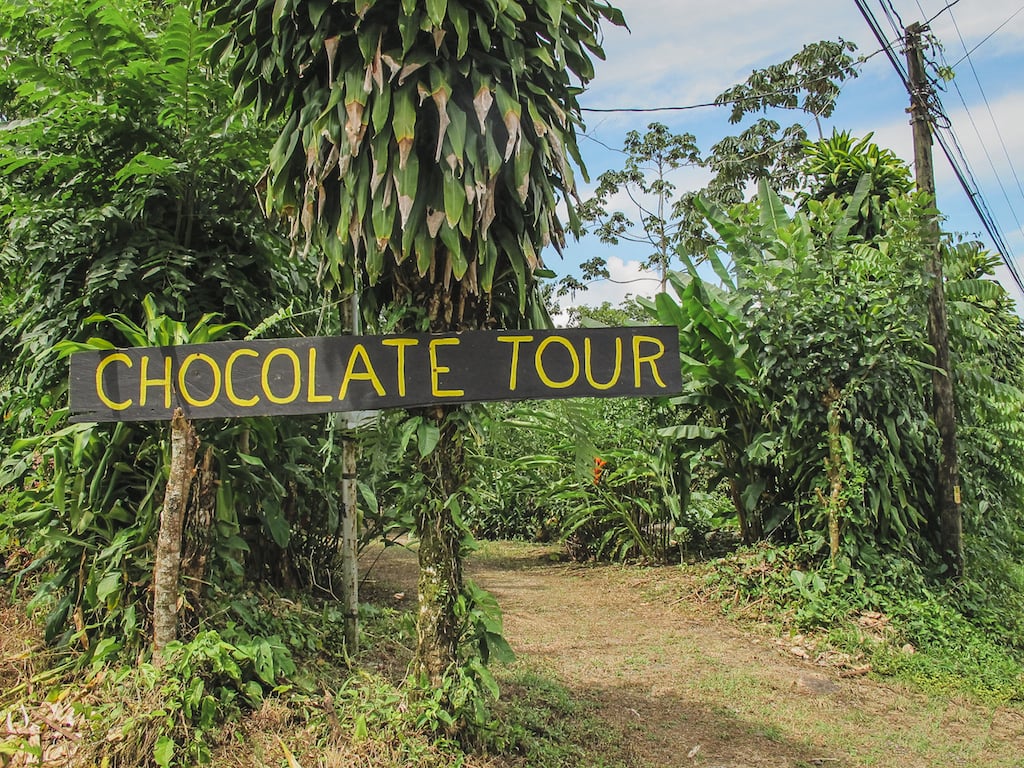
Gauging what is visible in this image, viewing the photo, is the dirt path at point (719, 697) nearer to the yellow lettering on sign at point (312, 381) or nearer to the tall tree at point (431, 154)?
the tall tree at point (431, 154)

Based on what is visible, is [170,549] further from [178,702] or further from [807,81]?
[807,81]

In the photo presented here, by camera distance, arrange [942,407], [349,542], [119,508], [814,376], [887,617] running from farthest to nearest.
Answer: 1. [942,407]
2. [814,376]
3. [887,617]
4. [349,542]
5. [119,508]

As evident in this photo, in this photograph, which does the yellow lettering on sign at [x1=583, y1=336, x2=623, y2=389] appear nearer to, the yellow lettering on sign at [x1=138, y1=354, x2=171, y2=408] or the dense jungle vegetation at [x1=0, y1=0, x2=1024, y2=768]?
the dense jungle vegetation at [x1=0, y1=0, x2=1024, y2=768]

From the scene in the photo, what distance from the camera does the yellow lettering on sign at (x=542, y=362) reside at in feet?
9.96

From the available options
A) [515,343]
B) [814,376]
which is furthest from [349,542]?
[814,376]

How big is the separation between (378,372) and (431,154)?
879 millimetres

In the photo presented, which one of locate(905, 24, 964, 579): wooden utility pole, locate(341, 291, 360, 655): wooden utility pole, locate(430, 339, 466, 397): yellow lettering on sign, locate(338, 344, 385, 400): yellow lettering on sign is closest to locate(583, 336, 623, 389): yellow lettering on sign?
locate(430, 339, 466, 397): yellow lettering on sign

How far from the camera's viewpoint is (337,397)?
3072mm

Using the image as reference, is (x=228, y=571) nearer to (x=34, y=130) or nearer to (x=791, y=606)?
(x=34, y=130)

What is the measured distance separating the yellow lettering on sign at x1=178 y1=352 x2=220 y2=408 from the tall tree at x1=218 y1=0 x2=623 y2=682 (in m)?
0.58

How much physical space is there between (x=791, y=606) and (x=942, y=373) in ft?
7.36

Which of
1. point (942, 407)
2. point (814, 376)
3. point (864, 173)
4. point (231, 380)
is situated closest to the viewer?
point (231, 380)

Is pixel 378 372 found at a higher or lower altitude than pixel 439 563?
higher

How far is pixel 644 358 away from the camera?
310 cm
